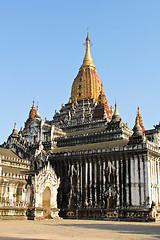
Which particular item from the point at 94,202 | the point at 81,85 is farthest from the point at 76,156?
the point at 81,85

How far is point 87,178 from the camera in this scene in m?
52.3

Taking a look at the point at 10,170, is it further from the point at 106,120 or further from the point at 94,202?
the point at 106,120

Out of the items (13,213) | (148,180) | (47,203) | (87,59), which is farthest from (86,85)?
(13,213)

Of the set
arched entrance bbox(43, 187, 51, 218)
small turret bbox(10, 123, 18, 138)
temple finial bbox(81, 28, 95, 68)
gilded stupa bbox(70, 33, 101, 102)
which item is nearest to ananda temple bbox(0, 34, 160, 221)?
arched entrance bbox(43, 187, 51, 218)

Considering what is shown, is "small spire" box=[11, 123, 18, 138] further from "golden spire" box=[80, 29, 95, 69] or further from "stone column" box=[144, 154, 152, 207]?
"golden spire" box=[80, 29, 95, 69]

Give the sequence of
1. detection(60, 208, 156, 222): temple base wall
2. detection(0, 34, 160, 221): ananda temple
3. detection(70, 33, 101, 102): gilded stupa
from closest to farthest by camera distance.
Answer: detection(60, 208, 156, 222): temple base wall, detection(0, 34, 160, 221): ananda temple, detection(70, 33, 101, 102): gilded stupa

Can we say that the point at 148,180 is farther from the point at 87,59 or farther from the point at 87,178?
the point at 87,59

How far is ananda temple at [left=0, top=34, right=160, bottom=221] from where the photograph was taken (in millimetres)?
45719

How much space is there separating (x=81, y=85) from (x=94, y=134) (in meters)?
31.9

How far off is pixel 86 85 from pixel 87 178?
141 ft

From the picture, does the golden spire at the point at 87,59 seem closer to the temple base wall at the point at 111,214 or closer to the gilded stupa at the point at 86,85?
the gilded stupa at the point at 86,85

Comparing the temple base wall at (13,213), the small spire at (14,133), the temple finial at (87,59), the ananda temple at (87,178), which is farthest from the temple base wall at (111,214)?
the temple finial at (87,59)

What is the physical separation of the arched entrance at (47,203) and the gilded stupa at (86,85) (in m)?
42.6

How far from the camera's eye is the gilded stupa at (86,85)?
293 feet
